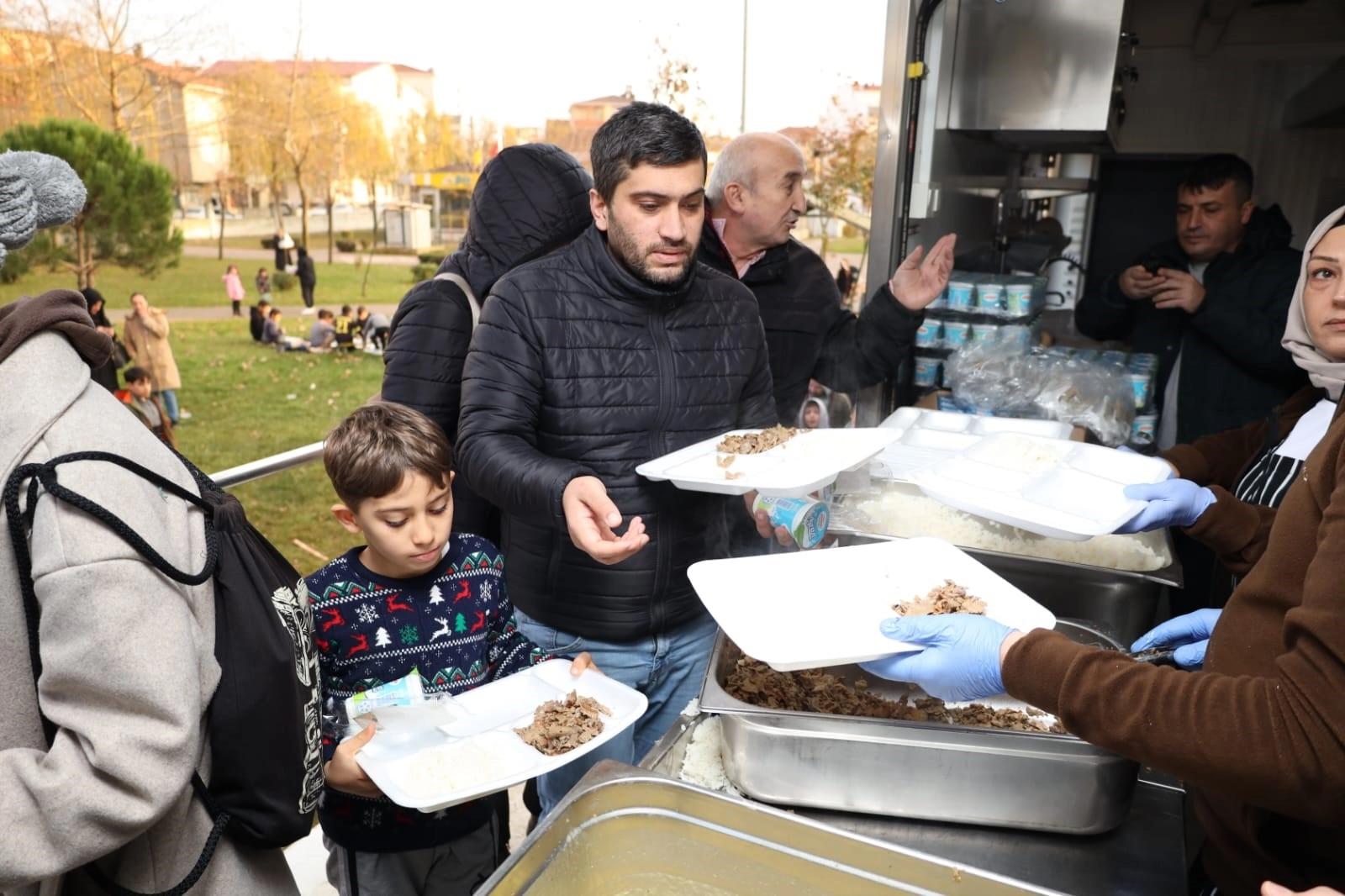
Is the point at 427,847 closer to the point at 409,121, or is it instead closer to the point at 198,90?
the point at 198,90

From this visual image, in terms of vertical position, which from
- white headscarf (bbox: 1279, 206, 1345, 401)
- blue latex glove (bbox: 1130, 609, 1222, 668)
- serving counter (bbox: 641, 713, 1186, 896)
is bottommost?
serving counter (bbox: 641, 713, 1186, 896)

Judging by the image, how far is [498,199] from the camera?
6.33 feet

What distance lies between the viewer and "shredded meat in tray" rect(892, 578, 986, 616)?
1.20 metres

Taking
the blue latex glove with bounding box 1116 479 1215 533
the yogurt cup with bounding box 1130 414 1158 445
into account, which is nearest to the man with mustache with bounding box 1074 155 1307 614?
the yogurt cup with bounding box 1130 414 1158 445

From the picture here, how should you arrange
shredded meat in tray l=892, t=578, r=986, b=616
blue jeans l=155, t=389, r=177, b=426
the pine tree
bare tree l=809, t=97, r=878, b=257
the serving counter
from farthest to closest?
blue jeans l=155, t=389, r=177, b=426 < bare tree l=809, t=97, r=878, b=257 < the pine tree < shredded meat in tray l=892, t=578, r=986, b=616 < the serving counter

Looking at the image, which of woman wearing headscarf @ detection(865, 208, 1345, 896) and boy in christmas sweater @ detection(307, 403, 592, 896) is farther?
boy in christmas sweater @ detection(307, 403, 592, 896)

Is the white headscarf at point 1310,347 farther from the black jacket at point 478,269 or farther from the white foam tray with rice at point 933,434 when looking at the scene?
the black jacket at point 478,269

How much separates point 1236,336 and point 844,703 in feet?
7.01

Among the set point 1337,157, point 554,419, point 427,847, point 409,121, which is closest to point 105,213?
point 409,121

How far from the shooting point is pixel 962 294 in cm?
294

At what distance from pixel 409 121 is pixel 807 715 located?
4.99 metres

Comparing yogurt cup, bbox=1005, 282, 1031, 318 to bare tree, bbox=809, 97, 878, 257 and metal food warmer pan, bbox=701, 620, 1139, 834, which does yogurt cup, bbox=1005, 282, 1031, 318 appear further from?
metal food warmer pan, bbox=701, 620, 1139, 834

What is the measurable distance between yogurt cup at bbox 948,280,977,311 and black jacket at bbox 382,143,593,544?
4.86 feet

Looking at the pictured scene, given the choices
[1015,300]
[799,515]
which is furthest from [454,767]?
[1015,300]
